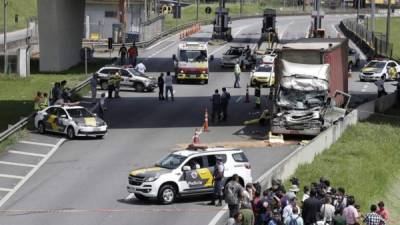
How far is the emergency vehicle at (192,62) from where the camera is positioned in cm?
5844

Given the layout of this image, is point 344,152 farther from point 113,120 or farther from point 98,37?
point 98,37

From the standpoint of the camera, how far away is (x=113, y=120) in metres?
44.0

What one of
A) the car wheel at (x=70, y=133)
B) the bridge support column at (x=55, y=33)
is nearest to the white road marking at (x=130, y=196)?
the car wheel at (x=70, y=133)

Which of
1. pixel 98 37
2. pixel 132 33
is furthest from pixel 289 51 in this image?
pixel 98 37

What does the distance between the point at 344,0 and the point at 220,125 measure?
504 ft

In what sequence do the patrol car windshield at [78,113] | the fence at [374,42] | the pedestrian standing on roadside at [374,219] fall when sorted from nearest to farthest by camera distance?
the pedestrian standing on roadside at [374,219] → the patrol car windshield at [78,113] → the fence at [374,42]

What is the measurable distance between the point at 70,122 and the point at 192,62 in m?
21.5

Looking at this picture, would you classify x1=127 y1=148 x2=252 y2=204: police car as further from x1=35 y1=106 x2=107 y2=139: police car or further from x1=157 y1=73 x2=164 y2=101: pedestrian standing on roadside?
x1=157 y1=73 x2=164 y2=101: pedestrian standing on roadside

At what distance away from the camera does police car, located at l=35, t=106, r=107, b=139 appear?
38094 millimetres

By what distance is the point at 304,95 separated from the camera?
38656mm

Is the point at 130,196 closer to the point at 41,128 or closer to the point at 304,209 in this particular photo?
the point at 304,209

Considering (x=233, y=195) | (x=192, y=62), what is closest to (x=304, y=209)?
(x=233, y=195)

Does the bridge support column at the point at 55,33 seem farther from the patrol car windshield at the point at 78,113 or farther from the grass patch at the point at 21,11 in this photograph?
the grass patch at the point at 21,11

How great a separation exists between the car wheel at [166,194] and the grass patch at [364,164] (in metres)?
4.57
